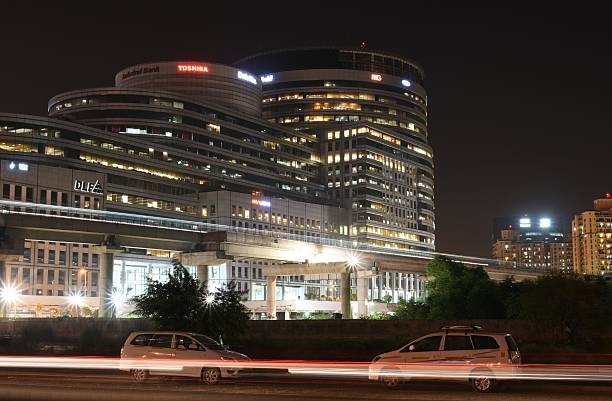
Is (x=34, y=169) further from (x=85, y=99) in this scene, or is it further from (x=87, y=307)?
(x=85, y=99)

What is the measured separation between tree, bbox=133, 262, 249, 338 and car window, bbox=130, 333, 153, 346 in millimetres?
16902

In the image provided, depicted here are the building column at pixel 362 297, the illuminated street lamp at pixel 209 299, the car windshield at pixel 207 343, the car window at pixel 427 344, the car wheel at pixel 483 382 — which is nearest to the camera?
the car wheel at pixel 483 382

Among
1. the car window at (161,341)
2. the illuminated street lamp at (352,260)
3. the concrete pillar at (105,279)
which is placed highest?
the illuminated street lamp at (352,260)

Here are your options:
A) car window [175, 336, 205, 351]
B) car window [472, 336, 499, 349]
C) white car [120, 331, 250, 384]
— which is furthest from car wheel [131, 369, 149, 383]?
car window [472, 336, 499, 349]

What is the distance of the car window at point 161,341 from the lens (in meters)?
34.8

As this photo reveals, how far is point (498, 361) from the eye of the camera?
2938 cm

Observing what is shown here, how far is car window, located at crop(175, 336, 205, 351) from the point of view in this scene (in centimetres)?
3419

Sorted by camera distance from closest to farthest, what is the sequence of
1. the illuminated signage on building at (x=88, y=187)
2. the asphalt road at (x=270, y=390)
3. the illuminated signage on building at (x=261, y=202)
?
1. the asphalt road at (x=270, y=390)
2. the illuminated signage on building at (x=88, y=187)
3. the illuminated signage on building at (x=261, y=202)

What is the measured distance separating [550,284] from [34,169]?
107861 millimetres

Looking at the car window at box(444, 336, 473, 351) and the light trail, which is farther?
the car window at box(444, 336, 473, 351)

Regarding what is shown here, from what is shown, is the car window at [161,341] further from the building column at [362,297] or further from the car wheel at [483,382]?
the building column at [362,297]

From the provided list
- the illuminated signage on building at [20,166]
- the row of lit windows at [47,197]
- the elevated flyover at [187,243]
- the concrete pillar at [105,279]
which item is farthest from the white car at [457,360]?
the illuminated signage on building at [20,166]

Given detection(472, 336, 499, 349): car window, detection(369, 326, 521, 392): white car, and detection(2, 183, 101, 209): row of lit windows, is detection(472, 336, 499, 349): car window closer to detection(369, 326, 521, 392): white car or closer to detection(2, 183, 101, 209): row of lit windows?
detection(369, 326, 521, 392): white car

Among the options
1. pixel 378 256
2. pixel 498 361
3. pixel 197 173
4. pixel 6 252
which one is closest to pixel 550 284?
pixel 498 361
